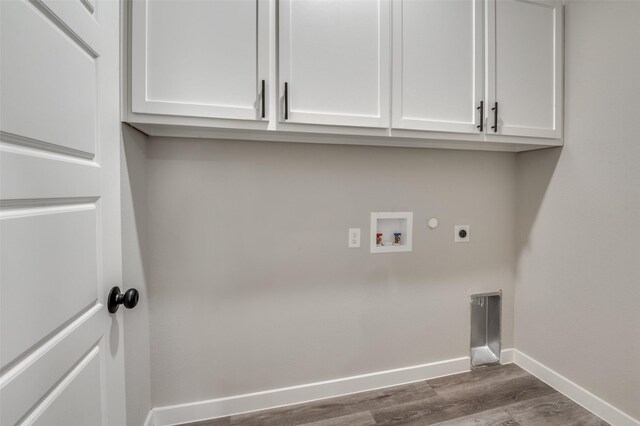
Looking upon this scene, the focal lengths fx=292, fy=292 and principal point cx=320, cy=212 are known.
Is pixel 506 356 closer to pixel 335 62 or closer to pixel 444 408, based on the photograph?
pixel 444 408

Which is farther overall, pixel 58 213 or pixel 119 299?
pixel 119 299

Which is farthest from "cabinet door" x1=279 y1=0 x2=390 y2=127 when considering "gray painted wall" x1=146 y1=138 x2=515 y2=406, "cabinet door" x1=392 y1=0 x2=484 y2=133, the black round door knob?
the black round door knob

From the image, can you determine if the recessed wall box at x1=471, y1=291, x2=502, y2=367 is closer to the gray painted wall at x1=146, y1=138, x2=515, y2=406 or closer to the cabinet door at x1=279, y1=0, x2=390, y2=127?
the gray painted wall at x1=146, y1=138, x2=515, y2=406

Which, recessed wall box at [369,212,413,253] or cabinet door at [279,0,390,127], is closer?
cabinet door at [279,0,390,127]

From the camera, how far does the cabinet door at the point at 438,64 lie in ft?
4.75

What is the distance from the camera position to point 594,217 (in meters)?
1.62

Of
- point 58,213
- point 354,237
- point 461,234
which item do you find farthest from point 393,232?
point 58,213

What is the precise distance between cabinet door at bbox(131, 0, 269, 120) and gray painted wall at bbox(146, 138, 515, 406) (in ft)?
1.15

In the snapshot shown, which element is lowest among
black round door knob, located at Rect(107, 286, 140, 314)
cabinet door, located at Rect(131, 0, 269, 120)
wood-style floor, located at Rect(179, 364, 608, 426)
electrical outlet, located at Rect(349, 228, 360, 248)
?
wood-style floor, located at Rect(179, 364, 608, 426)

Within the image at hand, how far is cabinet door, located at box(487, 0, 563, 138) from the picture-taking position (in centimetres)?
159

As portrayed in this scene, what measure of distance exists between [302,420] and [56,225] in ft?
4.98

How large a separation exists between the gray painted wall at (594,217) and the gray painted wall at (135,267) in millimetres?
2354

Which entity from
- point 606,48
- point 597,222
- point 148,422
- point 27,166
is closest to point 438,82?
point 606,48

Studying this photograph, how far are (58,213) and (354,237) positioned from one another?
1.38m
